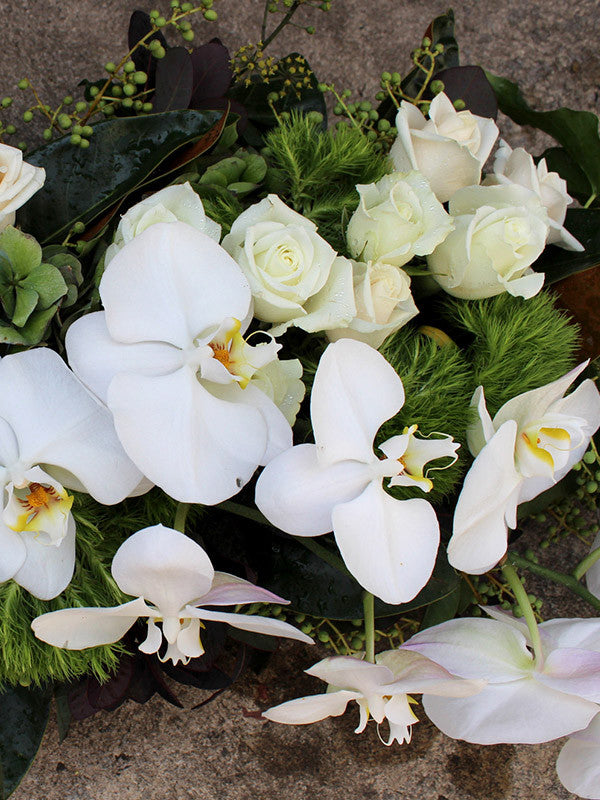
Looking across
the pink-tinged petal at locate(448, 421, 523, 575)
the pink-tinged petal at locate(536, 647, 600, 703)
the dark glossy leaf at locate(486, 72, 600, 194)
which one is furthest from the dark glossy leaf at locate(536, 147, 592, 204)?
the pink-tinged petal at locate(536, 647, 600, 703)

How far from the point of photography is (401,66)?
2.99ft

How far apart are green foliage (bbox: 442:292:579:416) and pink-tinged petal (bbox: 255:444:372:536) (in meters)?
0.16

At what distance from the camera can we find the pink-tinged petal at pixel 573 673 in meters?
0.57

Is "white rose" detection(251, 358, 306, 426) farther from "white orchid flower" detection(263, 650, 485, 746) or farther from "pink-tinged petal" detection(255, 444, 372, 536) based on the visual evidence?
"white orchid flower" detection(263, 650, 485, 746)

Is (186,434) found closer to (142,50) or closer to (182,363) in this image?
(182,363)

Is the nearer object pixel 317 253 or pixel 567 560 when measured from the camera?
pixel 317 253

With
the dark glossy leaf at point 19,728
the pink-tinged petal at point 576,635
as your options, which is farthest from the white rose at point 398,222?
the dark glossy leaf at point 19,728

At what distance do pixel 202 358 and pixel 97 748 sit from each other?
51 cm

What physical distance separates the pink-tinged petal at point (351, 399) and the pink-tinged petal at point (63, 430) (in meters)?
0.14

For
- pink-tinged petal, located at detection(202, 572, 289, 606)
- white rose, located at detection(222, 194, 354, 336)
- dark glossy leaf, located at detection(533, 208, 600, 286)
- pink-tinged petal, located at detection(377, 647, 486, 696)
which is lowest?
pink-tinged petal, located at detection(377, 647, 486, 696)

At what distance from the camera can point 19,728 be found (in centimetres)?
68

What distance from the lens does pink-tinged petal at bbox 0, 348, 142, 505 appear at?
21.4 inches

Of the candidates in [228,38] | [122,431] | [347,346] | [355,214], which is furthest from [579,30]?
[122,431]

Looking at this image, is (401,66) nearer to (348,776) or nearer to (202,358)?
(202,358)
